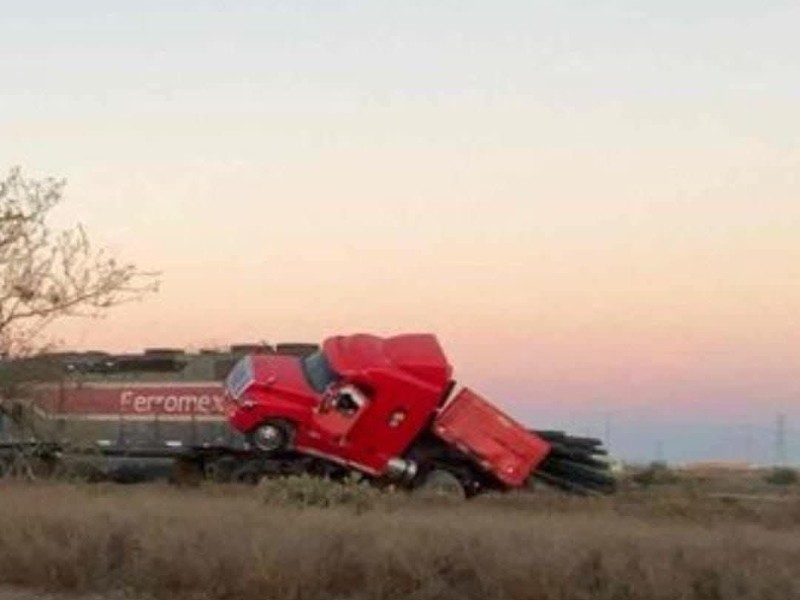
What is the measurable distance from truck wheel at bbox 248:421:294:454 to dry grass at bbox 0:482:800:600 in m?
12.7

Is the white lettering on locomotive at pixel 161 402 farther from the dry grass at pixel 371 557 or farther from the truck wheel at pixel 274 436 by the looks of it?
the dry grass at pixel 371 557

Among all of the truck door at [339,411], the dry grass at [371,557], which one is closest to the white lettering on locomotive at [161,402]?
the truck door at [339,411]

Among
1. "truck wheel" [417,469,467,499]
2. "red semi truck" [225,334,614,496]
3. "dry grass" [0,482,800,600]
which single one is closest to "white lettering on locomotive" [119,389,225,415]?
"red semi truck" [225,334,614,496]

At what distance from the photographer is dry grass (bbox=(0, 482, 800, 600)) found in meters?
15.3

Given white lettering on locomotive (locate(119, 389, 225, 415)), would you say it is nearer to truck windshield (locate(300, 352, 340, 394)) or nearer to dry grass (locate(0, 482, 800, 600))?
truck windshield (locate(300, 352, 340, 394))

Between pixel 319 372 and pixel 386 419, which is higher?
pixel 319 372

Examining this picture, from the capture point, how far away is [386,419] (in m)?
34.8

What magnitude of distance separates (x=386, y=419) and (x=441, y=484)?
5.66ft

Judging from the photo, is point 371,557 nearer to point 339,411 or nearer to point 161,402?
point 339,411

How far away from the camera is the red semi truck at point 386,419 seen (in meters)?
34.8

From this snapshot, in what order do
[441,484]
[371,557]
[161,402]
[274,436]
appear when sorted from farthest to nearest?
[161,402] < [441,484] < [274,436] < [371,557]

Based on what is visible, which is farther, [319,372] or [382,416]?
[319,372]

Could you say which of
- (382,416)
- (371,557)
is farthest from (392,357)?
(371,557)

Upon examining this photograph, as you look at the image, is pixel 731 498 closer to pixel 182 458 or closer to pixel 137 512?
pixel 182 458
